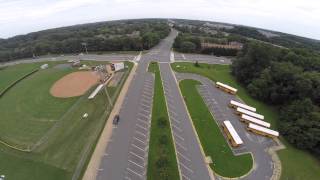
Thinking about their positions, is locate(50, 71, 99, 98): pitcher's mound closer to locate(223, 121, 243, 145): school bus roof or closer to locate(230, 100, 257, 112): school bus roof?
locate(223, 121, 243, 145): school bus roof

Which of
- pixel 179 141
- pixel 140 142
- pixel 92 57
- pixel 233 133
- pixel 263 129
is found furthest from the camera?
pixel 92 57

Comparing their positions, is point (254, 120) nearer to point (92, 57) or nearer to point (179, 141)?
point (179, 141)

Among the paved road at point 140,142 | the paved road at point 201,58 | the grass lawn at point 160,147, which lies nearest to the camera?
the grass lawn at point 160,147

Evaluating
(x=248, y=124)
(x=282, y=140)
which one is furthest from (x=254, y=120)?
(x=282, y=140)

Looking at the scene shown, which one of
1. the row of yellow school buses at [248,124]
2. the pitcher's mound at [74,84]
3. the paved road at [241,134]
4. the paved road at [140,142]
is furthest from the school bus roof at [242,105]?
the pitcher's mound at [74,84]

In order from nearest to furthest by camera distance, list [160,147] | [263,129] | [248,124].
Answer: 1. [160,147]
2. [263,129]
3. [248,124]

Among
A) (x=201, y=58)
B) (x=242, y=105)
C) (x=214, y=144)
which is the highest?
(x=201, y=58)

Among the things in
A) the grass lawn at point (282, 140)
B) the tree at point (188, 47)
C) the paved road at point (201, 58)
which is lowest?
the grass lawn at point (282, 140)

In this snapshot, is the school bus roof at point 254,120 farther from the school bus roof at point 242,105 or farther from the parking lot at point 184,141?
the parking lot at point 184,141
